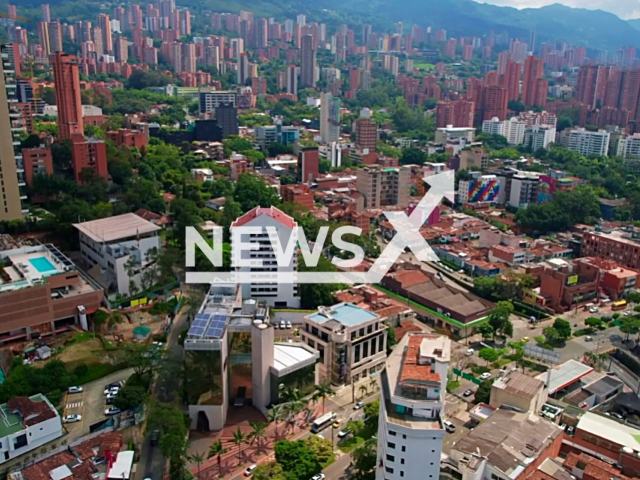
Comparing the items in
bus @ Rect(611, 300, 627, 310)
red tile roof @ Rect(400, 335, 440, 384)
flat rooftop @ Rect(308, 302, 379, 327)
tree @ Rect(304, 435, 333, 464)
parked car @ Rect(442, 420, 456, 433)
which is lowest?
bus @ Rect(611, 300, 627, 310)

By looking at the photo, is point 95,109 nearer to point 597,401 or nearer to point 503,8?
point 597,401

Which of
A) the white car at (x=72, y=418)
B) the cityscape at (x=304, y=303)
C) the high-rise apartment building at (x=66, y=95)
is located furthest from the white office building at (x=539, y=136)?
the white car at (x=72, y=418)

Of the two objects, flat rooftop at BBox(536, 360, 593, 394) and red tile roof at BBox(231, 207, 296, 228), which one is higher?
red tile roof at BBox(231, 207, 296, 228)

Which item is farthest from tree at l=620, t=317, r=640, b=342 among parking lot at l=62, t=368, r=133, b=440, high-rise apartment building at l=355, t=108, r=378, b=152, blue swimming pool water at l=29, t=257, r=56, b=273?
high-rise apartment building at l=355, t=108, r=378, b=152

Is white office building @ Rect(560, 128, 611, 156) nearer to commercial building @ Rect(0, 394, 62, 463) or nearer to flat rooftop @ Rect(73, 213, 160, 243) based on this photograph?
flat rooftop @ Rect(73, 213, 160, 243)

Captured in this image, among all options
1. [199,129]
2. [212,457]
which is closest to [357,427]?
[212,457]

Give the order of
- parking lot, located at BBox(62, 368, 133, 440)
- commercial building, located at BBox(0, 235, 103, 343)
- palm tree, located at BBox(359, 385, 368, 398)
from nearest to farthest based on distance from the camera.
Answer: parking lot, located at BBox(62, 368, 133, 440) → palm tree, located at BBox(359, 385, 368, 398) → commercial building, located at BBox(0, 235, 103, 343)
